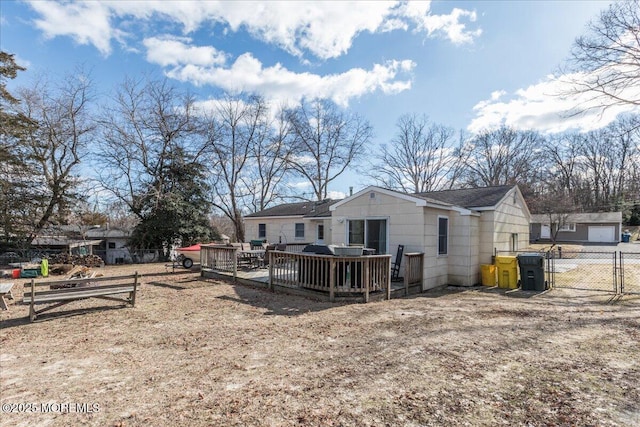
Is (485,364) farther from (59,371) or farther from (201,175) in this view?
(201,175)

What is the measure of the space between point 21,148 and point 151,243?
8.30 metres

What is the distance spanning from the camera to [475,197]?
12.5 meters

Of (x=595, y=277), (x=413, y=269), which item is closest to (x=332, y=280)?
(x=413, y=269)

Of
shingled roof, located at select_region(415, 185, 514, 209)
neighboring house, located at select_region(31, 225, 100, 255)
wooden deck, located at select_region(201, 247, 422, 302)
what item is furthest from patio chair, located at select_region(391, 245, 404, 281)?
neighboring house, located at select_region(31, 225, 100, 255)

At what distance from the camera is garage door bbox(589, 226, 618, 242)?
107 feet

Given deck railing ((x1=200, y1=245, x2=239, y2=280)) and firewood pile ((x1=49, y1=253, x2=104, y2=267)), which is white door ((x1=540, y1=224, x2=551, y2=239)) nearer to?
deck railing ((x1=200, y1=245, x2=239, y2=280))

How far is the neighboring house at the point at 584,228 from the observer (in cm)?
3228

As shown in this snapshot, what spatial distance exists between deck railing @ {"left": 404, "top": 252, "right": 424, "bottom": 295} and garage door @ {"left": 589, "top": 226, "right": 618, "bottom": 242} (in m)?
34.7

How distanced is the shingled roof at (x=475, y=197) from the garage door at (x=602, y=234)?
29082mm

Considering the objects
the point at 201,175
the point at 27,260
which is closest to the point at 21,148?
the point at 27,260

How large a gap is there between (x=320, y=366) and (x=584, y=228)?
4079 cm

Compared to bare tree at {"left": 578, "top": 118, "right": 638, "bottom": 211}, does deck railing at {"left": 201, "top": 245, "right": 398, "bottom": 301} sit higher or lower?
lower

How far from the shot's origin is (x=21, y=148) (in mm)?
15109

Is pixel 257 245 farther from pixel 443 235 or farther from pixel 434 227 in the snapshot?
pixel 434 227
